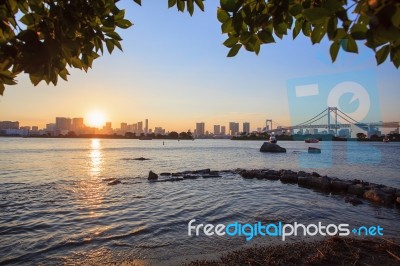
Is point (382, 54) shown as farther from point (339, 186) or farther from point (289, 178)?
point (289, 178)

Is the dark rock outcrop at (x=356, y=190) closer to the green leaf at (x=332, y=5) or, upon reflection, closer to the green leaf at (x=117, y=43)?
the green leaf at (x=117, y=43)

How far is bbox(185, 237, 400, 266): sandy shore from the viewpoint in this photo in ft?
21.0

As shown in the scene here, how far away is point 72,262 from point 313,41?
25.1 feet

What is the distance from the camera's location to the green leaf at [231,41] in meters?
1.99

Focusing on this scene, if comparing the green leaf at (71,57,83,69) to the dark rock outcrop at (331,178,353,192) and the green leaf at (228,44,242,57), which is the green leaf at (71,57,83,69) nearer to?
the green leaf at (228,44,242,57)

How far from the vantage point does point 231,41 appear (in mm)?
2010

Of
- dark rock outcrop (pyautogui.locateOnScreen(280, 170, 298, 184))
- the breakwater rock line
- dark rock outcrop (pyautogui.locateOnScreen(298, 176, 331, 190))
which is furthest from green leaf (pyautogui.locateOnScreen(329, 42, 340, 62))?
dark rock outcrop (pyautogui.locateOnScreen(280, 170, 298, 184))

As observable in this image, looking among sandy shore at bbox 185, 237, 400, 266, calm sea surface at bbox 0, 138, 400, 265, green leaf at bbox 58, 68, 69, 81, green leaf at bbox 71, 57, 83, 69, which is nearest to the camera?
green leaf at bbox 58, 68, 69, 81

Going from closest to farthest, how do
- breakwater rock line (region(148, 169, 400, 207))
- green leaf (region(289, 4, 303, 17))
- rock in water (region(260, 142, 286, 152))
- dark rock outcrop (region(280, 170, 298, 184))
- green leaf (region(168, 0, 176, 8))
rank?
1. green leaf (region(289, 4, 303, 17))
2. green leaf (region(168, 0, 176, 8))
3. breakwater rock line (region(148, 169, 400, 207))
4. dark rock outcrop (region(280, 170, 298, 184))
5. rock in water (region(260, 142, 286, 152))

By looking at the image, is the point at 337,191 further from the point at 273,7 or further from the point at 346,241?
the point at 273,7

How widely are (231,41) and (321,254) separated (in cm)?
628

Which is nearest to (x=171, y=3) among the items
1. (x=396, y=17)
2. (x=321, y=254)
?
(x=396, y=17)

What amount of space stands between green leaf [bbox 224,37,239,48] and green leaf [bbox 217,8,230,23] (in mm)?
150

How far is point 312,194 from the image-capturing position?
16.6m
